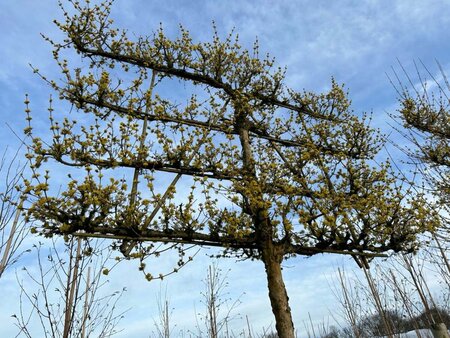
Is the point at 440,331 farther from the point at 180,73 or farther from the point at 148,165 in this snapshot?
the point at 180,73

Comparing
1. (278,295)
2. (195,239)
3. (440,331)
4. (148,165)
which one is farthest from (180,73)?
(440,331)

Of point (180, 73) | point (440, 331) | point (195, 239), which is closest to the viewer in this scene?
point (440, 331)

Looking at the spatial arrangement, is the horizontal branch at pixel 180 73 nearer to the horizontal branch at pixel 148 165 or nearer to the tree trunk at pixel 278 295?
the horizontal branch at pixel 148 165

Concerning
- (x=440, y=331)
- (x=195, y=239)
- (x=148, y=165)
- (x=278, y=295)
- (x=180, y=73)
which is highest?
(x=180, y=73)

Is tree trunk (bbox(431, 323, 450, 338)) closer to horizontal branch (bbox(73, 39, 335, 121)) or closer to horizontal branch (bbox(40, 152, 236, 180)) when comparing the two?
horizontal branch (bbox(40, 152, 236, 180))

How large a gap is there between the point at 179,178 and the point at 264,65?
3.81 metres

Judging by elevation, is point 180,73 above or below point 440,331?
above

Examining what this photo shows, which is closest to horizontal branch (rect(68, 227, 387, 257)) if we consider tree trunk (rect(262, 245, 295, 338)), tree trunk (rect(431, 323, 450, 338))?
tree trunk (rect(262, 245, 295, 338))

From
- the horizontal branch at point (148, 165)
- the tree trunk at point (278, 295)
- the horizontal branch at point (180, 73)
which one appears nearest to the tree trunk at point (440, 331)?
the tree trunk at point (278, 295)

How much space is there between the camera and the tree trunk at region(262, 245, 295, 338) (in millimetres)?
5121

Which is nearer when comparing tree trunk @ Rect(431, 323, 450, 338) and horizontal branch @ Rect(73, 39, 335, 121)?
tree trunk @ Rect(431, 323, 450, 338)

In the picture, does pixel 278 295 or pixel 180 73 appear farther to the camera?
pixel 180 73

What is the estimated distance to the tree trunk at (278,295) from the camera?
202 inches

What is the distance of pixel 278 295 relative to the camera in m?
5.34
